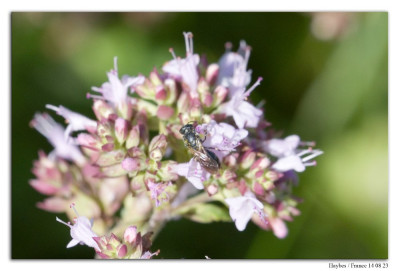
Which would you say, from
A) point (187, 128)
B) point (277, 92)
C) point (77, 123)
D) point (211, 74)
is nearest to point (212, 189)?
point (187, 128)

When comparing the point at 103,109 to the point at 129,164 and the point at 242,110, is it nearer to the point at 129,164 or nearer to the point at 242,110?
the point at 129,164

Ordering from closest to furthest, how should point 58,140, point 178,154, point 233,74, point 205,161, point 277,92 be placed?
point 205,161
point 178,154
point 233,74
point 58,140
point 277,92

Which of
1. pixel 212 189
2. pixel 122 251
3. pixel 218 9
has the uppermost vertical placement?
pixel 218 9

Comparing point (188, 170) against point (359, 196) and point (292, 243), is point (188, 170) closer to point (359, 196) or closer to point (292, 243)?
point (292, 243)

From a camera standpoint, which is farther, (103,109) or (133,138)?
(103,109)

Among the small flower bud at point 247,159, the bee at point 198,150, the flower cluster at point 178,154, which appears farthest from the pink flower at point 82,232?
the small flower bud at point 247,159

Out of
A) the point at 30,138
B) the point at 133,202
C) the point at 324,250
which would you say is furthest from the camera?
the point at 30,138

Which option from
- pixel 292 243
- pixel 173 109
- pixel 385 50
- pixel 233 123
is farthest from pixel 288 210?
pixel 385 50

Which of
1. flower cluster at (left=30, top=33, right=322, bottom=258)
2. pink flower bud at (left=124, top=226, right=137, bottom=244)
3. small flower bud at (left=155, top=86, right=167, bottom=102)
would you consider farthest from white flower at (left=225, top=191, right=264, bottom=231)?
small flower bud at (left=155, top=86, right=167, bottom=102)
